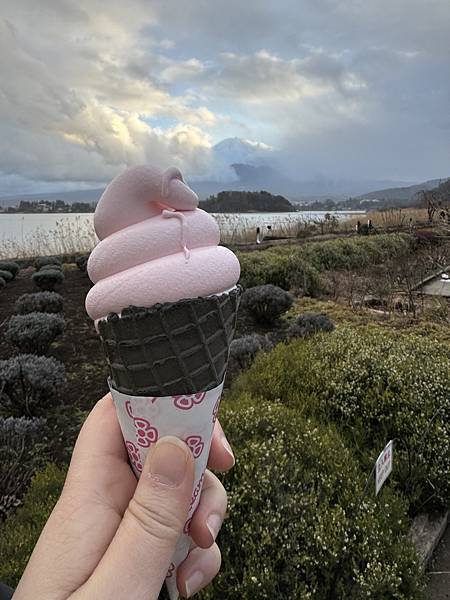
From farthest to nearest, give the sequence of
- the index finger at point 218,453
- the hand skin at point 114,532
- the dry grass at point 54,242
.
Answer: the dry grass at point 54,242 → the index finger at point 218,453 → the hand skin at point 114,532

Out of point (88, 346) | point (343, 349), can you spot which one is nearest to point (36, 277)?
point (88, 346)

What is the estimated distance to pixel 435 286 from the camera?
12008 millimetres

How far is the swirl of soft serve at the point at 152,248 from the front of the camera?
3.63 feet

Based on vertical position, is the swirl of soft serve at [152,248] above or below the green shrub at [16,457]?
above

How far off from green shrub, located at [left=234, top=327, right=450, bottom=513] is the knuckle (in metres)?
2.57

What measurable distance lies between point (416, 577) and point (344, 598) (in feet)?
1.61

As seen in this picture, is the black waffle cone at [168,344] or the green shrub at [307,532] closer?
the black waffle cone at [168,344]

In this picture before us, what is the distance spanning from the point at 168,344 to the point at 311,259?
42.4 feet

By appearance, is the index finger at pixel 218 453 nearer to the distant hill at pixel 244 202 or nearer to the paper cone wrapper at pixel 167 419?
the paper cone wrapper at pixel 167 419

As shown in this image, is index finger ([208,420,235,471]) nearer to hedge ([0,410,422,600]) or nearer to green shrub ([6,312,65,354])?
hedge ([0,410,422,600])

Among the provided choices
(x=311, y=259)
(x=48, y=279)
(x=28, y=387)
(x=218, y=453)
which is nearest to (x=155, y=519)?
(x=218, y=453)

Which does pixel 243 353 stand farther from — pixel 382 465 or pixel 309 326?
pixel 382 465

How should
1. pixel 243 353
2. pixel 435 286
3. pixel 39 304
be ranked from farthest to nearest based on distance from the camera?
pixel 435 286 → pixel 39 304 → pixel 243 353

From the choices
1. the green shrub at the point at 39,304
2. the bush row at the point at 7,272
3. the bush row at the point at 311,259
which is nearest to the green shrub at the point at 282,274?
the bush row at the point at 311,259
